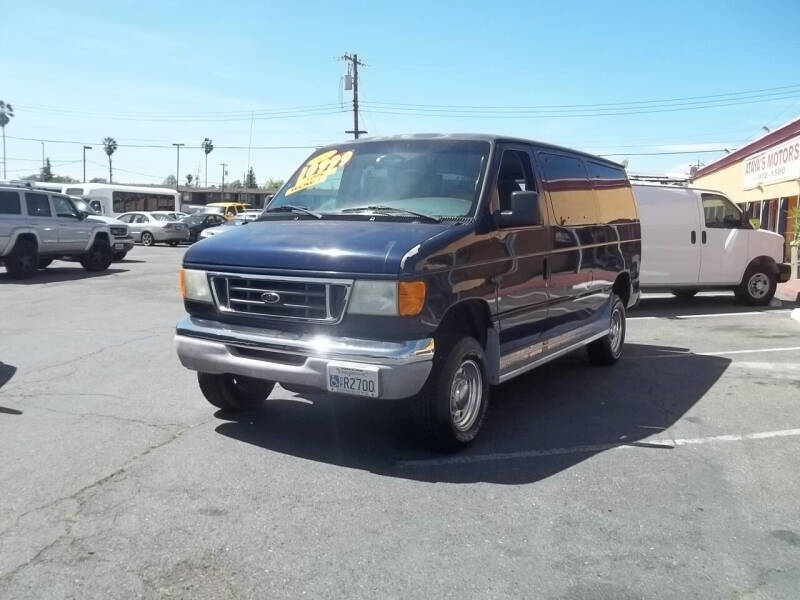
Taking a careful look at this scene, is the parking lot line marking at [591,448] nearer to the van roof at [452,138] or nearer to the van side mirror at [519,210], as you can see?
the van side mirror at [519,210]

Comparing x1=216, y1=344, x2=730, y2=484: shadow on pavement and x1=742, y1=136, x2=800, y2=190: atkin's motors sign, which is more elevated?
x1=742, y1=136, x2=800, y2=190: atkin's motors sign

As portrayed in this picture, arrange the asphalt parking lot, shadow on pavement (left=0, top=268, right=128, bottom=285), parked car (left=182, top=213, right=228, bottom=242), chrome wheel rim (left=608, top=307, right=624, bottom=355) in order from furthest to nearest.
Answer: parked car (left=182, top=213, right=228, bottom=242)
shadow on pavement (left=0, top=268, right=128, bottom=285)
chrome wheel rim (left=608, top=307, right=624, bottom=355)
the asphalt parking lot

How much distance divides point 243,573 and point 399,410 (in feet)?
9.03

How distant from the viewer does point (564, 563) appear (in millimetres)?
3609

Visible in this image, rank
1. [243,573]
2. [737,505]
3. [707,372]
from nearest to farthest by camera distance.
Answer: [243,573], [737,505], [707,372]

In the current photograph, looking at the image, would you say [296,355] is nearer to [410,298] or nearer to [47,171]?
[410,298]

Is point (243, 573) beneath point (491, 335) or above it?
beneath

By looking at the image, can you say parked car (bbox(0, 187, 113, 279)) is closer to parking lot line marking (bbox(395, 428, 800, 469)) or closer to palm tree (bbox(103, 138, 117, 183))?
parking lot line marking (bbox(395, 428, 800, 469))

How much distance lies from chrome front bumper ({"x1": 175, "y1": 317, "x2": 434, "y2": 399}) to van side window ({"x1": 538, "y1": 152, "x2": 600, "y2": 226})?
8.13 ft

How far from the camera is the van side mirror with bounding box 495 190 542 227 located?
5.44m

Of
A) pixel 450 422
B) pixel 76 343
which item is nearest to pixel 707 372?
pixel 450 422

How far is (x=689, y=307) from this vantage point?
45.5 ft

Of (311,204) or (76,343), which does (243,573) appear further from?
(76,343)

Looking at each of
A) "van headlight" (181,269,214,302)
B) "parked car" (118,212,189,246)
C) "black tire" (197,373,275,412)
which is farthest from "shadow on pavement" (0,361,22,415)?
"parked car" (118,212,189,246)
